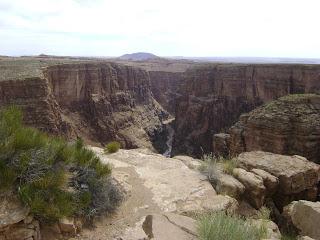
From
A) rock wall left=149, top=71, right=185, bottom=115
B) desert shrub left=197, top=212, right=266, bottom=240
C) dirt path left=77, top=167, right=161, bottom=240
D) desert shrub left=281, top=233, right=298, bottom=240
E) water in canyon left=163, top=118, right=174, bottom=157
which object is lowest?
water in canyon left=163, top=118, right=174, bottom=157

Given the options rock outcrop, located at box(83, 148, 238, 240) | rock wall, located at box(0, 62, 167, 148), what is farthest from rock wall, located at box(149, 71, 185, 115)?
rock outcrop, located at box(83, 148, 238, 240)

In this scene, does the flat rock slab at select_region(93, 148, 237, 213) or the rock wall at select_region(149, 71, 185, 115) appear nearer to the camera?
the flat rock slab at select_region(93, 148, 237, 213)

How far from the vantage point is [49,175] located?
6.39 meters

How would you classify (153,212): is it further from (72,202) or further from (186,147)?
(186,147)

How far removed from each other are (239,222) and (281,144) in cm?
2122

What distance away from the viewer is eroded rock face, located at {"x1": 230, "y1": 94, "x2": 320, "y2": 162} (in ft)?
82.2

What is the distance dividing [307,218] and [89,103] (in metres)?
43.1

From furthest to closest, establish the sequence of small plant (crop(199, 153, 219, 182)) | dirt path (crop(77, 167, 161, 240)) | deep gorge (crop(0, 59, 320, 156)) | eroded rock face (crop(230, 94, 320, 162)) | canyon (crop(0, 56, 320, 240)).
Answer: deep gorge (crop(0, 59, 320, 156)) → eroded rock face (crop(230, 94, 320, 162)) → small plant (crop(199, 153, 219, 182)) → canyon (crop(0, 56, 320, 240)) → dirt path (crop(77, 167, 161, 240))

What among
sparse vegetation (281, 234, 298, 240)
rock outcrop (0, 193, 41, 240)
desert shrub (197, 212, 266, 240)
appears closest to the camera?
desert shrub (197, 212, 266, 240)

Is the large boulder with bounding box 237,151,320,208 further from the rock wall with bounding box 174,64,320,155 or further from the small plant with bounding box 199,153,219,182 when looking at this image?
the rock wall with bounding box 174,64,320,155

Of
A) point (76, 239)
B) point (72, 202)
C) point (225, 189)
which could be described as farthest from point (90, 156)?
point (225, 189)

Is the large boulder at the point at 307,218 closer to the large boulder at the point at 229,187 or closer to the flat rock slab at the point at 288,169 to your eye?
the large boulder at the point at 229,187

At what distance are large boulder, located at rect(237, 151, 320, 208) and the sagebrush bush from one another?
4845 mm

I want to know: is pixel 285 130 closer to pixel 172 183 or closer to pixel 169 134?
A: pixel 172 183
